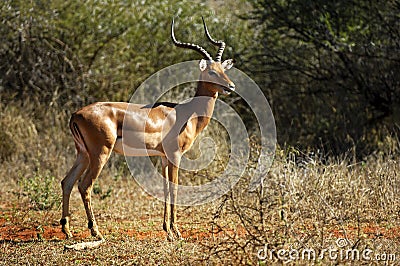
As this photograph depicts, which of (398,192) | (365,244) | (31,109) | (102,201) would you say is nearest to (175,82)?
(31,109)

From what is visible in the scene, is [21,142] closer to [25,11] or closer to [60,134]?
[60,134]

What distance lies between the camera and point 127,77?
48.7ft

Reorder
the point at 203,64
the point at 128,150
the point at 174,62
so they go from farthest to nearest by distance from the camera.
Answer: the point at 174,62, the point at 203,64, the point at 128,150

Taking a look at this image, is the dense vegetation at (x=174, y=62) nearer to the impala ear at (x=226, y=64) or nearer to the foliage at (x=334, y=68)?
the foliage at (x=334, y=68)

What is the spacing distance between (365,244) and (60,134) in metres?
8.26

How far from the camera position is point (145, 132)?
7891mm

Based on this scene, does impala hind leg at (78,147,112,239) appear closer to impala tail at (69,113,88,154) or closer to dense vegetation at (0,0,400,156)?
impala tail at (69,113,88,154)

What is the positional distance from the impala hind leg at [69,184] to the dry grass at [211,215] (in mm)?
203

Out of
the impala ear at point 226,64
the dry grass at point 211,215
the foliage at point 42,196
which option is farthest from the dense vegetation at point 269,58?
the impala ear at point 226,64

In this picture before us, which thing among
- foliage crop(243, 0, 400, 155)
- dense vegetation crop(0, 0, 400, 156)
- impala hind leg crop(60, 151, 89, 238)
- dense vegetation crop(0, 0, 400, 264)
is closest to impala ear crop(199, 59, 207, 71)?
impala hind leg crop(60, 151, 89, 238)

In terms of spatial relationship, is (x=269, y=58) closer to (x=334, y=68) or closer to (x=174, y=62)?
(x=334, y=68)

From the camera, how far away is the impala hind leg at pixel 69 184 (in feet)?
24.6

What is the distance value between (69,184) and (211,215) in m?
1.79

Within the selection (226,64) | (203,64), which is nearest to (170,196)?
(203,64)
